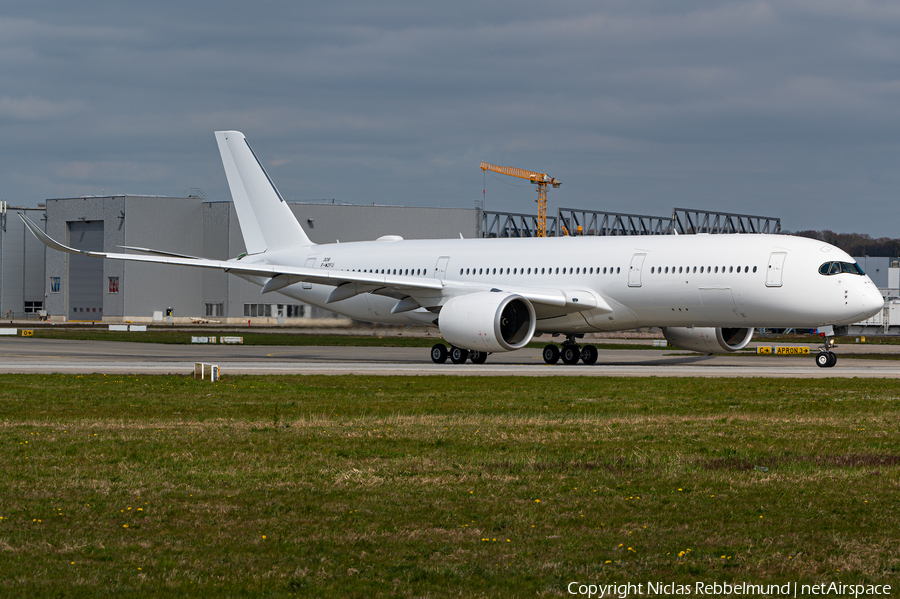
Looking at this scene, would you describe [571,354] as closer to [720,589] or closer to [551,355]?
[551,355]

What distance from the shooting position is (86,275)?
106 metres

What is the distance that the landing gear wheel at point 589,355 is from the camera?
3456 cm

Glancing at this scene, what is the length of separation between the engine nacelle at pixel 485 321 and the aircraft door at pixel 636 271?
11.0 ft

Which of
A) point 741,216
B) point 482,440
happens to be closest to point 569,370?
point 482,440

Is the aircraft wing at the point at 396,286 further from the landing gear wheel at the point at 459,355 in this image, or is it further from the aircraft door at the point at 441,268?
the landing gear wheel at the point at 459,355

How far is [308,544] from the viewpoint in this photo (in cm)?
816

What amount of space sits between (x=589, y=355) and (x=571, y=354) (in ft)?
2.09

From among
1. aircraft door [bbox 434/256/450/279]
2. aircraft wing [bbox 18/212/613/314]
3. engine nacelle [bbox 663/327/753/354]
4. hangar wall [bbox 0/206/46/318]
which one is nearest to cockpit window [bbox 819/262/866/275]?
engine nacelle [bbox 663/327/753/354]

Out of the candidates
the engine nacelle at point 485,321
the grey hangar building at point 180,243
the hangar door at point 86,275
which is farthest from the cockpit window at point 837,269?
the hangar door at point 86,275

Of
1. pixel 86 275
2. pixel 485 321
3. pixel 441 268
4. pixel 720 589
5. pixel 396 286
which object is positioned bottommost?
pixel 720 589

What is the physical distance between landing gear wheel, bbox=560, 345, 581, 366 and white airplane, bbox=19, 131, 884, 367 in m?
0.04

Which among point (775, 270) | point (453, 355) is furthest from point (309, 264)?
point (775, 270)

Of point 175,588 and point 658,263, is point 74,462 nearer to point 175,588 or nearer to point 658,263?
point 175,588

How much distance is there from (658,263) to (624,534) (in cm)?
2425
